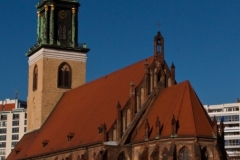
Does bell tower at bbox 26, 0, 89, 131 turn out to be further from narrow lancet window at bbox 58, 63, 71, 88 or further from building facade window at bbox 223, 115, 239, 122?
building facade window at bbox 223, 115, 239, 122

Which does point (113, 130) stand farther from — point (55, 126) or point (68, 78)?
point (68, 78)

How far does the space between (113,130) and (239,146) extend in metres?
65.0

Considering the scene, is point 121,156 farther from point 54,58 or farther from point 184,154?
point 54,58

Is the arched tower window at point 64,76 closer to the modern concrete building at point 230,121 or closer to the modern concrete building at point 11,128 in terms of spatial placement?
the modern concrete building at point 230,121

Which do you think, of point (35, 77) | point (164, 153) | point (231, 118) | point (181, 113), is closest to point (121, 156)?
point (164, 153)

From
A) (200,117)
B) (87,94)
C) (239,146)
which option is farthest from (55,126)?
(239,146)

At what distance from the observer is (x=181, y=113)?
4525 centimetres

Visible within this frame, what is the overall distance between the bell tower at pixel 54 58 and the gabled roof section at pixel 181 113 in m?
17.4

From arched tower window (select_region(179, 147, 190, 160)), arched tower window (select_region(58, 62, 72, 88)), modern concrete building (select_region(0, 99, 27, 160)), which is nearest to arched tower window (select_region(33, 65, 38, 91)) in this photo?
arched tower window (select_region(58, 62, 72, 88))

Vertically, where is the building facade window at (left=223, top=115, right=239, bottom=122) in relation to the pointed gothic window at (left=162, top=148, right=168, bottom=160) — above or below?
above

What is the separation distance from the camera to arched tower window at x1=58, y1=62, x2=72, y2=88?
64562 millimetres

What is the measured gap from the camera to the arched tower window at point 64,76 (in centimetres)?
6456

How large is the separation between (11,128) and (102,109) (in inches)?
3448

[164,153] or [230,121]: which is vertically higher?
[230,121]
